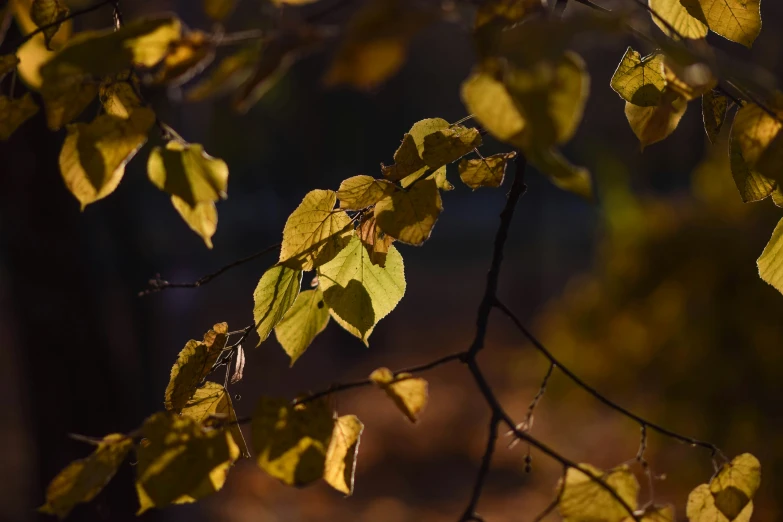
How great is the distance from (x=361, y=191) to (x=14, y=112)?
33 centimetres

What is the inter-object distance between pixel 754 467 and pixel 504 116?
49 centimetres

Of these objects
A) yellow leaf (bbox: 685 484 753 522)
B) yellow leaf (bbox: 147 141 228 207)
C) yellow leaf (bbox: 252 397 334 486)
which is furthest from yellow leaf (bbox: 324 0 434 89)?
yellow leaf (bbox: 685 484 753 522)

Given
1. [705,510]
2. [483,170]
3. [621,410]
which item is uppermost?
[483,170]

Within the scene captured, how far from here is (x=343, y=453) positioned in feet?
2.23

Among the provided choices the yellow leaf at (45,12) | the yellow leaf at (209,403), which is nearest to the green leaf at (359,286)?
the yellow leaf at (209,403)

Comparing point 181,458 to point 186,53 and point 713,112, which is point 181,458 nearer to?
point 186,53

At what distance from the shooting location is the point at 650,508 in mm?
698

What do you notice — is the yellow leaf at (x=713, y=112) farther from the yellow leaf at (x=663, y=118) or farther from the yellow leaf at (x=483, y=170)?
the yellow leaf at (x=483, y=170)

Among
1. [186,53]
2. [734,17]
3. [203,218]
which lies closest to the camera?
[186,53]

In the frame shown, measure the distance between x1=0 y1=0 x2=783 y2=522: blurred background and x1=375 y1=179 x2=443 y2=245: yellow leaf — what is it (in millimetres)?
188

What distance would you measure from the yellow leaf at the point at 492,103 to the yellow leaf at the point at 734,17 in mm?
397

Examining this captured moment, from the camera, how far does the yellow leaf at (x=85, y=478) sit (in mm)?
564

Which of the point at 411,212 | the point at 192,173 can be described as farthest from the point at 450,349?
the point at 192,173

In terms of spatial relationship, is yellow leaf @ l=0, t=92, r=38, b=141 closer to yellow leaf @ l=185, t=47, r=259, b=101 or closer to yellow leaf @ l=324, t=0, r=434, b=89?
yellow leaf @ l=185, t=47, r=259, b=101
